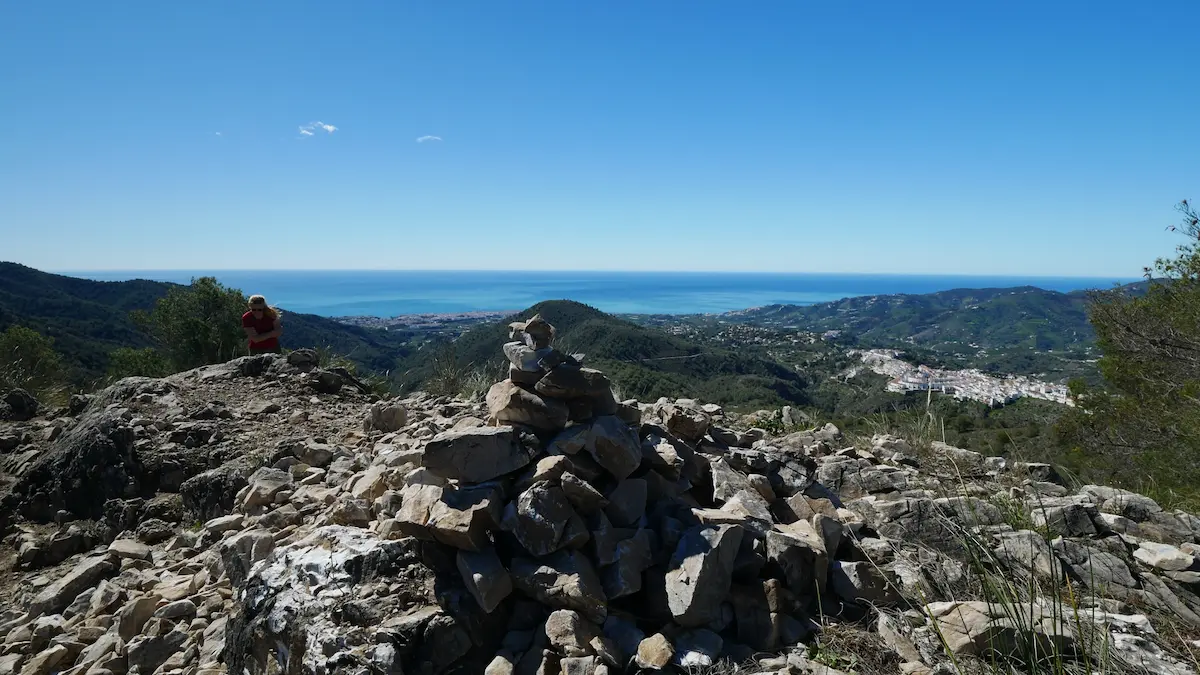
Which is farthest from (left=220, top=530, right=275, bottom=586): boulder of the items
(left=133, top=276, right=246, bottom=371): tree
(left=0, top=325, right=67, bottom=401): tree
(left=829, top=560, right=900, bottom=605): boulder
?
(left=133, top=276, right=246, bottom=371): tree

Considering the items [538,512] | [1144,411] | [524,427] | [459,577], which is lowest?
[1144,411]

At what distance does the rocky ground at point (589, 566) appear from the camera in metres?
3.00

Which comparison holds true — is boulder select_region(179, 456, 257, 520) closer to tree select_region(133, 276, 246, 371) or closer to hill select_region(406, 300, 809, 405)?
tree select_region(133, 276, 246, 371)

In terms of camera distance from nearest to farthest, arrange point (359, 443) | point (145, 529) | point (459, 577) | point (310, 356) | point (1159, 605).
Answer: point (459, 577), point (1159, 605), point (145, 529), point (359, 443), point (310, 356)

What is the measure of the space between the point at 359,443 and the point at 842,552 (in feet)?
17.0

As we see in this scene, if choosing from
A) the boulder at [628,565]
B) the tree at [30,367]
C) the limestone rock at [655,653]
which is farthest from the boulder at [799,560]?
the tree at [30,367]

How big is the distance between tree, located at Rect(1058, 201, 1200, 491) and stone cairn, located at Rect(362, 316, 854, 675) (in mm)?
10675

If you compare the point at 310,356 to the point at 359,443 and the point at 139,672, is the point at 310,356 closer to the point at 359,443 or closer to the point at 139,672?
the point at 359,443

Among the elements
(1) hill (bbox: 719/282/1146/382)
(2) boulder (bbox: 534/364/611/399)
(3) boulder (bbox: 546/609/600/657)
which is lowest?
(1) hill (bbox: 719/282/1146/382)

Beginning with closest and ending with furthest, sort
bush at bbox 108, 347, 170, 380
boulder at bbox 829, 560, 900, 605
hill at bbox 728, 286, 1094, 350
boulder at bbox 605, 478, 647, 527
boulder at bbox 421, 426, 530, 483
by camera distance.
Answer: boulder at bbox 829, 560, 900, 605 → boulder at bbox 421, 426, 530, 483 → boulder at bbox 605, 478, 647, 527 → bush at bbox 108, 347, 170, 380 → hill at bbox 728, 286, 1094, 350

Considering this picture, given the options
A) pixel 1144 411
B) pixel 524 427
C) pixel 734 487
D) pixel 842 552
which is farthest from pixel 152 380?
pixel 1144 411

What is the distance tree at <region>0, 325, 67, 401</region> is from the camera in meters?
11.2

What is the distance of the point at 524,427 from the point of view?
4.14 metres

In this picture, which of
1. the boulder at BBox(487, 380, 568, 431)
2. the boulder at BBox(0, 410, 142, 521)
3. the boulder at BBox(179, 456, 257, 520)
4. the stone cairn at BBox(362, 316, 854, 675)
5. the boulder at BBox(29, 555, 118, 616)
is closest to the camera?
the stone cairn at BBox(362, 316, 854, 675)
